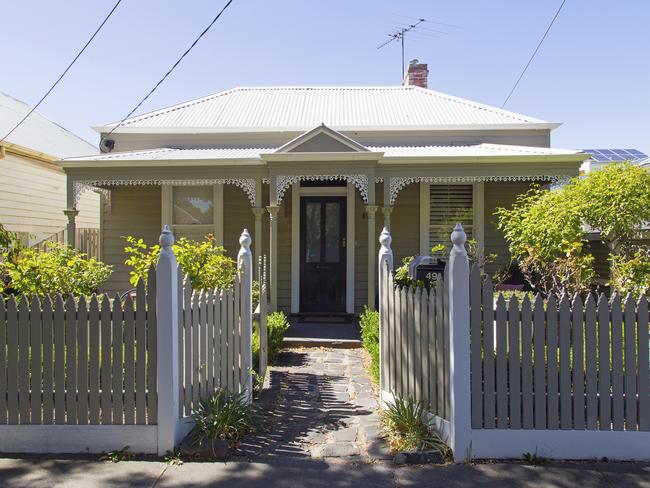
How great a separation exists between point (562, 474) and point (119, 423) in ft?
11.3

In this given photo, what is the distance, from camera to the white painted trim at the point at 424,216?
10711mm

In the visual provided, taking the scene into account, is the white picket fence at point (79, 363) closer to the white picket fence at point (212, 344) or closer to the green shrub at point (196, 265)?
the white picket fence at point (212, 344)

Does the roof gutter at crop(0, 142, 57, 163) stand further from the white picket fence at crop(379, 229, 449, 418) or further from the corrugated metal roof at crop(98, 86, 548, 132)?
the white picket fence at crop(379, 229, 449, 418)

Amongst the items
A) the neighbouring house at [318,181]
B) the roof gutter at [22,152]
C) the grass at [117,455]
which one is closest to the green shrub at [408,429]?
the grass at [117,455]

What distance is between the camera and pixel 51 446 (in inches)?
159

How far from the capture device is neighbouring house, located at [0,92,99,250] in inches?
500

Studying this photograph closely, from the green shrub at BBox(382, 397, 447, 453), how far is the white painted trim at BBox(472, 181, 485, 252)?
22.4 ft

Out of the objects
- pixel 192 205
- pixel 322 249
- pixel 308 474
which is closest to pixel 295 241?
pixel 322 249

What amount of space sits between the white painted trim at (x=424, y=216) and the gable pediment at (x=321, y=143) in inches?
84.2

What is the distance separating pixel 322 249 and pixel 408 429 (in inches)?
260

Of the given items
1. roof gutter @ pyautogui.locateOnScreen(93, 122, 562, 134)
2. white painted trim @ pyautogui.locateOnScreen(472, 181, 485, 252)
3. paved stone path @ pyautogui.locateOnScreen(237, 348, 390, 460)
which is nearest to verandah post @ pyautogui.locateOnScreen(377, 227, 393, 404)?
paved stone path @ pyautogui.locateOnScreen(237, 348, 390, 460)

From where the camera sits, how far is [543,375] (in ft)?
12.9

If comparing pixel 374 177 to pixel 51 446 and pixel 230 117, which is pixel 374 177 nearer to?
pixel 230 117

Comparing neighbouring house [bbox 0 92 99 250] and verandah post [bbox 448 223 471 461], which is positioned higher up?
neighbouring house [bbox 0 92 99 250]
